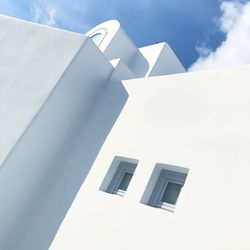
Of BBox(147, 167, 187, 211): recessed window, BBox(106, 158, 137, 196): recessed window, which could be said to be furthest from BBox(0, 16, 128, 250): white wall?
BBox(147, 167, 187, 211): recessed window

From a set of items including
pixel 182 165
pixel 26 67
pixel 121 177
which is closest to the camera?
pixel 182 165

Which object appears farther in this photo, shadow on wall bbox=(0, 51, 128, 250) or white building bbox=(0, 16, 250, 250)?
shadow on wall bbox=(0, 51, 128, 250)

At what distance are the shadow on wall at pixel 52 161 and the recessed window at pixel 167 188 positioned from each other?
4.15 feet

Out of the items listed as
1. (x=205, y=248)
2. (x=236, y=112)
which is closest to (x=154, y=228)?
(x=205, y=248)

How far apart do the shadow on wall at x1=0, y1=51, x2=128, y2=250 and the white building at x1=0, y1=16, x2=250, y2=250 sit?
0.02m

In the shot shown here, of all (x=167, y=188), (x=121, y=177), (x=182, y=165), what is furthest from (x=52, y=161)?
(x=182, y=165)

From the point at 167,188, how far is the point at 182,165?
0.42m

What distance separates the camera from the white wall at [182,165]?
8.14ft

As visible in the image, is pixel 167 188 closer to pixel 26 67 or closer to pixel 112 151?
pixel 112 151

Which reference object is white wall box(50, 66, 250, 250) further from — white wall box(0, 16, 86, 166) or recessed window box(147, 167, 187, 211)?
white wall box(0, 16, 86, 166)

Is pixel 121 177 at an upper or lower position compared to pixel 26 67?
lower

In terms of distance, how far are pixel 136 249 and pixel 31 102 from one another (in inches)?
109

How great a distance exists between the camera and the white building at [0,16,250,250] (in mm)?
2656

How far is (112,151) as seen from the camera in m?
4.00
